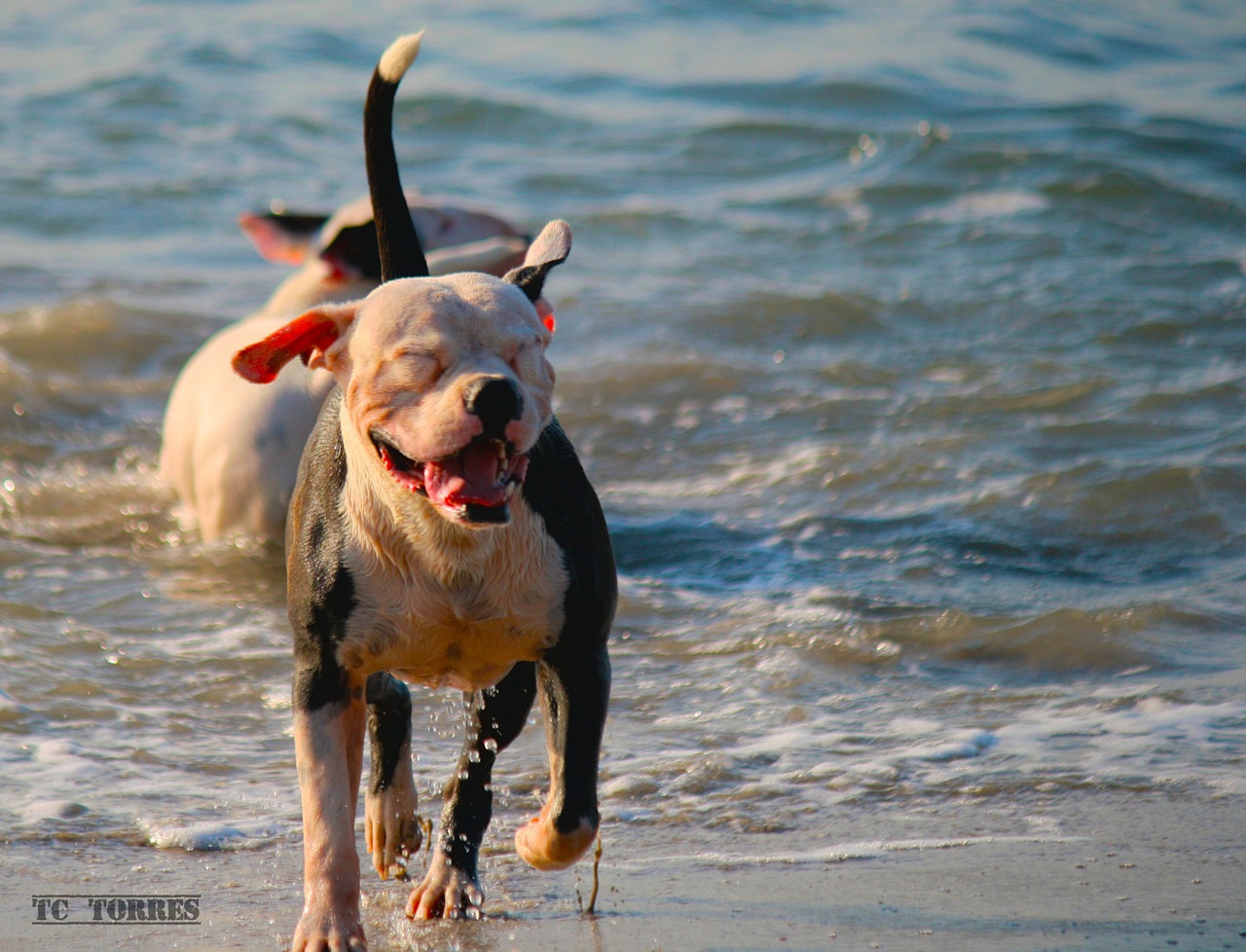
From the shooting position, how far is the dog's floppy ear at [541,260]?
3.22m

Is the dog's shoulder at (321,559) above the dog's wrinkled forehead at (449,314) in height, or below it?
below

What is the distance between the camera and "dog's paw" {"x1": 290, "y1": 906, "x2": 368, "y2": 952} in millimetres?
3152

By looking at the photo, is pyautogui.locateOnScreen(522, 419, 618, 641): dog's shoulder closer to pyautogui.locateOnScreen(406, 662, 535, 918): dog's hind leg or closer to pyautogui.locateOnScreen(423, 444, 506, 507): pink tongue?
pyautogui.locateOnScreen(423, 444, 506, 507): pink tongue

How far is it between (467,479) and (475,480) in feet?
0.04

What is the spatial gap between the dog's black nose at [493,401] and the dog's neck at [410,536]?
1.26 ft

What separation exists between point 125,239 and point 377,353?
9344 millimetres

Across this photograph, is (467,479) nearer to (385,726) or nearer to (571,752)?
(571,752)

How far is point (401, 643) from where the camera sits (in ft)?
10.4

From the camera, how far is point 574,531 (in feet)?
10.6

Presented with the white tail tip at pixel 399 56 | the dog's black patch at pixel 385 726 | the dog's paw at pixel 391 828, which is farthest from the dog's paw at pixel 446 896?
the white tail tip at pixel 399 56

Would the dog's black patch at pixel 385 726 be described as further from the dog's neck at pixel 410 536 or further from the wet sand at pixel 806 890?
the dog's neck at pixel 410 536

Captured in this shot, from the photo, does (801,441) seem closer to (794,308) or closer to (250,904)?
(794,308)

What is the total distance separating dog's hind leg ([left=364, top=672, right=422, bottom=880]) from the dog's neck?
775 millimetres

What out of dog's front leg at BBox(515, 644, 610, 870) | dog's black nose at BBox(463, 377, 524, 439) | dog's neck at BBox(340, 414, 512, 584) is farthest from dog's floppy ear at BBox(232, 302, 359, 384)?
dog's front leg at BBox(515, 644, 610, 870)
